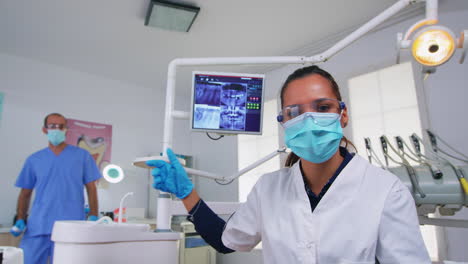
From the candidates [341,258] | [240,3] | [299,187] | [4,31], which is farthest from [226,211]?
[4,31]

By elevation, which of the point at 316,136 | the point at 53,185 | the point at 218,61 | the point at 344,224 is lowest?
the point at 344,224

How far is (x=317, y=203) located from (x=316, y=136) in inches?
8.2

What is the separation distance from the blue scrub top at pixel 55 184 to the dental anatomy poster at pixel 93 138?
1224mm

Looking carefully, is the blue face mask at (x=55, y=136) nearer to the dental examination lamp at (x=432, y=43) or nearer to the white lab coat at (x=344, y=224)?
the white lab coat at (x=344, y=224)

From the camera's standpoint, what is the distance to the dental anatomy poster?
3.71 meters

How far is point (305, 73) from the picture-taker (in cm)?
106

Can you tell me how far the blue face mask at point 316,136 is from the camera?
38.4 inches

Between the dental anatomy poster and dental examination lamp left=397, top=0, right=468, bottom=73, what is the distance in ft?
11.7

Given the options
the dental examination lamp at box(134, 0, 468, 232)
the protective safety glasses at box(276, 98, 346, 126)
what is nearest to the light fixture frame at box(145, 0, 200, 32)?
the dental examination lamp at box(134, 0, 468, 232)

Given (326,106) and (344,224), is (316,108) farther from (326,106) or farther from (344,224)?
(344,224)

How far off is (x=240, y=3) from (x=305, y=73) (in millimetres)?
1806

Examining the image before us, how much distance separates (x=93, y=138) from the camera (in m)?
3.83

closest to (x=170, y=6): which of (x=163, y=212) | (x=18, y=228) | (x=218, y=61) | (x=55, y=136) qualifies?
(x=55, y=136)

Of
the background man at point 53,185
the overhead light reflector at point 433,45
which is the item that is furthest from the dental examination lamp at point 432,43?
the background man at point 53,185
